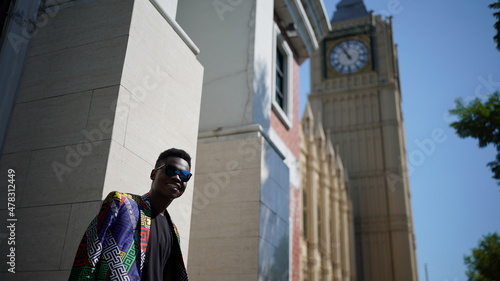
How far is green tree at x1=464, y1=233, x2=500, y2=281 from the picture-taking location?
552 inches

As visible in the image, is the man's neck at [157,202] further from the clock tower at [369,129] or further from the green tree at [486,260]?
the clock tower at [369,129]

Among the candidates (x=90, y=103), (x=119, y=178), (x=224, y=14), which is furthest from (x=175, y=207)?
(x=224, y=14)

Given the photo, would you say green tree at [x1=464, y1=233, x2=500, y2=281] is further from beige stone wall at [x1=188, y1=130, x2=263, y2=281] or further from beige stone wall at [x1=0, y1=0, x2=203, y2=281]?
beige stone wall at [x1=0, y1=0, x2=203, y2=281]

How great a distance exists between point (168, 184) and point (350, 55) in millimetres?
45104

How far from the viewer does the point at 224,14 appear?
7.69 metres

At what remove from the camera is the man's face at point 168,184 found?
2764 millimetres

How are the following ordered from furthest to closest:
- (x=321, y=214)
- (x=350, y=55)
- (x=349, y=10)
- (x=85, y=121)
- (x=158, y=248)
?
(x=349, y=10) < (x=350, y=55) < (x=321, y=214) < (x=85, y=121) < (x=158, y=248)

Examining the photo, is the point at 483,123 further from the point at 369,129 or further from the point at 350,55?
the point at 350,55

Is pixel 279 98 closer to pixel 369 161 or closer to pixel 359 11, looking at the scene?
pixel 369 161

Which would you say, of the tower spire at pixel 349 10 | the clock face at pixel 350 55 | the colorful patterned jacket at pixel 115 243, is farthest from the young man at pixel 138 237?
the tower spire at pixel 349 10

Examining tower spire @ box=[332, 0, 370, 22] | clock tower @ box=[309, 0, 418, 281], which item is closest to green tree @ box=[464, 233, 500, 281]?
clock tower @ box=[309, 0, 418, 281]

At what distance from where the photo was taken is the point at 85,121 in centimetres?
373

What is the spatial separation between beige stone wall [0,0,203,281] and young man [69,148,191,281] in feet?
2.80

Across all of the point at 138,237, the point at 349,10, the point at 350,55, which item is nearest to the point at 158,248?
the point at 138,237
